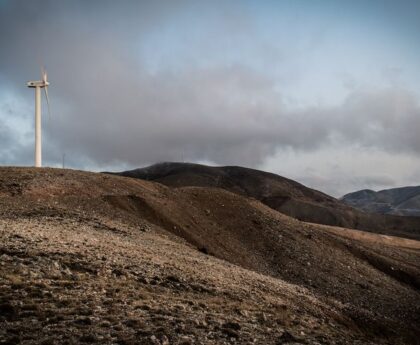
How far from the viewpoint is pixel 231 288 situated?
27484 mm

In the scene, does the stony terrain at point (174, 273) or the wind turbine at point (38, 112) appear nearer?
the stony terrain at point (174, 273)

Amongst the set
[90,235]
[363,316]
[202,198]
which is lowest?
[363,316]

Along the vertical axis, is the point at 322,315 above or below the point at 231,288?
below

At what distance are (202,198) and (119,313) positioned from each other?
5028cm

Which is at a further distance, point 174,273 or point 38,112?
point 38,112

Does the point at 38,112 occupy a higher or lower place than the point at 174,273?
higher

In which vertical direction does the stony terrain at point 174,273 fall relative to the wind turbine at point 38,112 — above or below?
below

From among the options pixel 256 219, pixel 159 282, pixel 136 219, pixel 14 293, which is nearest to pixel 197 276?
pixel 159 282

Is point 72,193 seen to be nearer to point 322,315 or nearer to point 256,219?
point 256,219

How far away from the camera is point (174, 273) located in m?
27.4

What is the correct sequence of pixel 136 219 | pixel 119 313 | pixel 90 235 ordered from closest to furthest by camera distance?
pixel 119 313 < pixel 90 235 < pixel 136 219

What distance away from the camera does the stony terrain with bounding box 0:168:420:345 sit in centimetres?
1708

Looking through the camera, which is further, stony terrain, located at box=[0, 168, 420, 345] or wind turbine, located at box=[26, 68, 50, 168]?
wind turbine, located at box=[26, 68, 50, 168]

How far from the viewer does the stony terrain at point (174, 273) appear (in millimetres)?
17078
